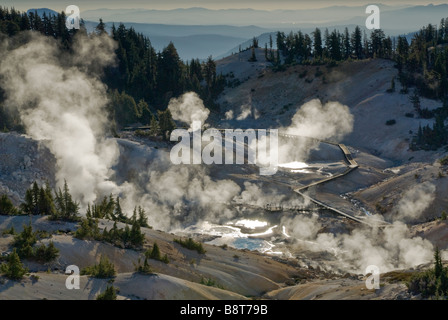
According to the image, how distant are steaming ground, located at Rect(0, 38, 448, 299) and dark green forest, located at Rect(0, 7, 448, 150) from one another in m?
2.39

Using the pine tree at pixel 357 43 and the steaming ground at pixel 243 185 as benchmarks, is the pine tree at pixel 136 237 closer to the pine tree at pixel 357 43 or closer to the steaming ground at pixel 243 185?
the steaming ground at pixel 243 185

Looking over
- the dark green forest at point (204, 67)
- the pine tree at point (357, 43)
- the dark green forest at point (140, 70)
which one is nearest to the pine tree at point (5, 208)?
the dark green forest at point (204, 67)

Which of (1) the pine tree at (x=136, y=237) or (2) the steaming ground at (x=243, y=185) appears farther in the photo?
(1) the pine tree at (x=136, y=237)

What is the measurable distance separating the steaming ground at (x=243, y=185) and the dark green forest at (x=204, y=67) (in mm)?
2386

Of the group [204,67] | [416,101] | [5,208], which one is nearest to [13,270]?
[5,208]

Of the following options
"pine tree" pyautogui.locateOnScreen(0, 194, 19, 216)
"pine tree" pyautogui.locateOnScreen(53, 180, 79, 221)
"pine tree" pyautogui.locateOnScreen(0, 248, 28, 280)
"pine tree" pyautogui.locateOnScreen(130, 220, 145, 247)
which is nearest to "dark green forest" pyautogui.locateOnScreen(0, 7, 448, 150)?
"pine tree" pyautogui.locateOnScreen(0, 194, 19, 216)

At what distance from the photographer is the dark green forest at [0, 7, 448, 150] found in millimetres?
76000

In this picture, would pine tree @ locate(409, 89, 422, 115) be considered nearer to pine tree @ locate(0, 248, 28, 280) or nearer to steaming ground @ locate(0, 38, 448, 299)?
steaming ground @ locate(0, 38, 448, 299)

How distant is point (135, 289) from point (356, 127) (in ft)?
207

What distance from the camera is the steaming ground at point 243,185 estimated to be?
91.5 ft

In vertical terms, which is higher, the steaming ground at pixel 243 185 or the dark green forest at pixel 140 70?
the dark green forest at pixel 140 70

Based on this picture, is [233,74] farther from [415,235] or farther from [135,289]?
[135,289]

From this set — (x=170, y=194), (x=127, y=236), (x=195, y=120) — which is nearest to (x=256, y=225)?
(x=170, y=194)

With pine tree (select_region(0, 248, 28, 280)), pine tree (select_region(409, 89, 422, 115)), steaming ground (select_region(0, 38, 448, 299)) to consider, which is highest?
pine tree (select_region(409, 89, 422, 115))
